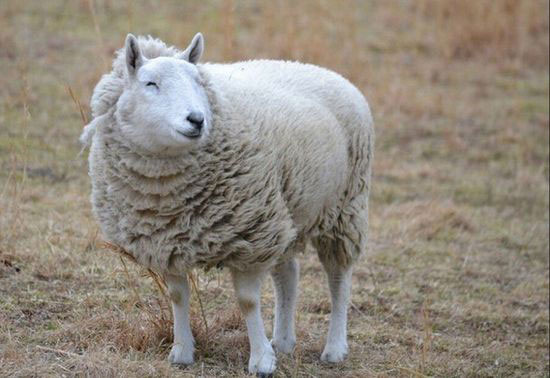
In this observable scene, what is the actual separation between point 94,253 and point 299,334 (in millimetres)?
1406

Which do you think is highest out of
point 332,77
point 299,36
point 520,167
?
point 332,77

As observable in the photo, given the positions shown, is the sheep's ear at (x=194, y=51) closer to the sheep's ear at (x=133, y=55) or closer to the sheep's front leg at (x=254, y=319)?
the sheep's ear at (x=133, y=55)

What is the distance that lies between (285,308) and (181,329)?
2.19 ft

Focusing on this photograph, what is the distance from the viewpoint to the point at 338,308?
16.6 ft

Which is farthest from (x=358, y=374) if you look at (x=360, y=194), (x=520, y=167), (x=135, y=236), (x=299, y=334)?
(x=520, y=167)

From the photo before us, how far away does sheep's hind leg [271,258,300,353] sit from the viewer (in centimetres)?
500

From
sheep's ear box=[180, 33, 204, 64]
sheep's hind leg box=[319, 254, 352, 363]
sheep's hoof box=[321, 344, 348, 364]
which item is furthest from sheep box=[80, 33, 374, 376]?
sheep's hoof box=[321, 344, 348, 364]

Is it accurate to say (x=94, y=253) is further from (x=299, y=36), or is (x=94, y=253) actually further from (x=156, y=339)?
(x=299, y=36)

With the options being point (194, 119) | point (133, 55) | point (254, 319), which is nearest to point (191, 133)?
point (194, 119)

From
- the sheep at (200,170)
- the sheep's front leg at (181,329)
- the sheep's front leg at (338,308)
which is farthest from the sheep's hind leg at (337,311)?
the sheep's front leg at (181,329)

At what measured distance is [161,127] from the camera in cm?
404

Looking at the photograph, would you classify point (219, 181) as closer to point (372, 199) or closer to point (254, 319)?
point (254, 319)

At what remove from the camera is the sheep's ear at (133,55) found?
416 centimetres

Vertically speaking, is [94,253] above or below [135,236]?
below
